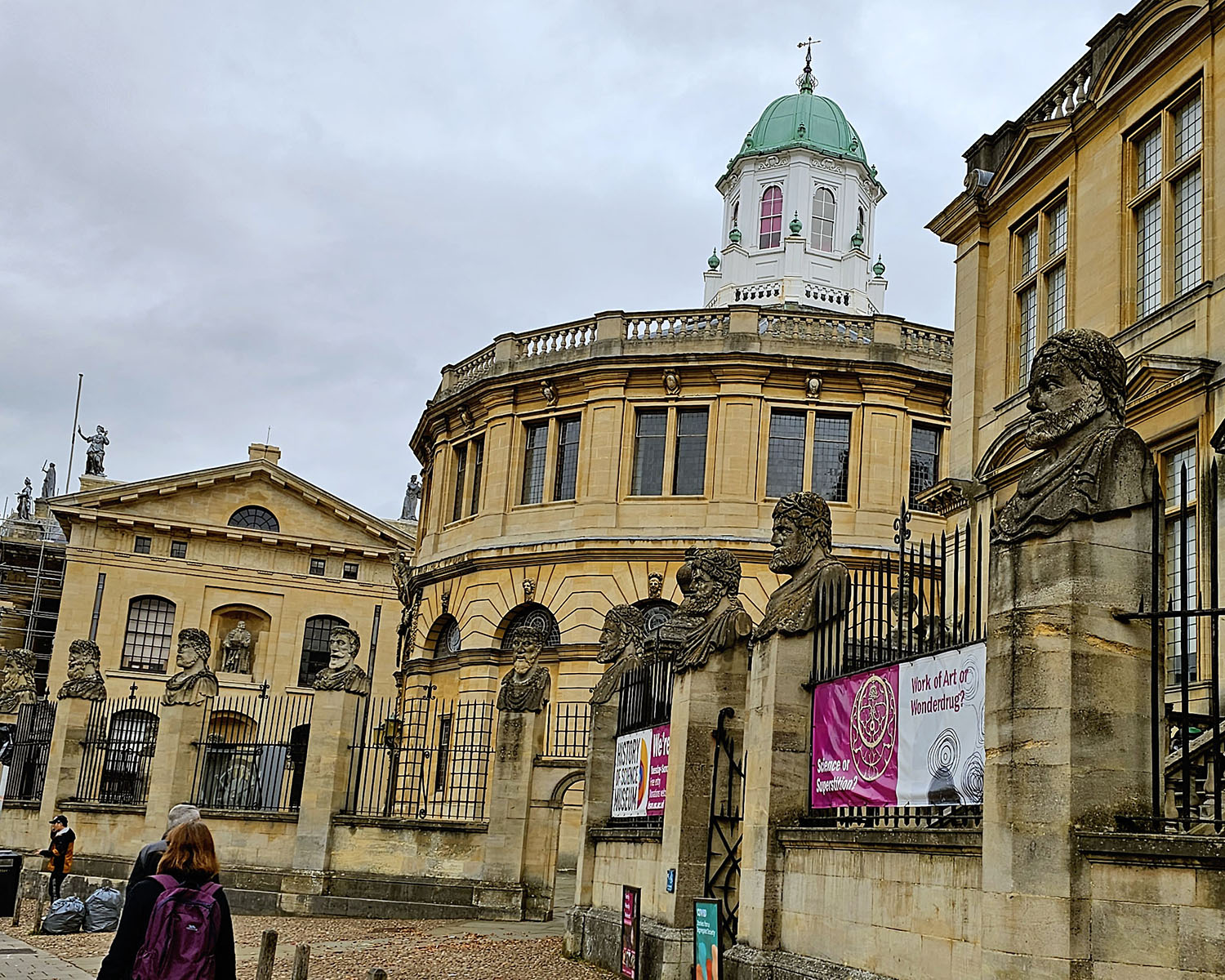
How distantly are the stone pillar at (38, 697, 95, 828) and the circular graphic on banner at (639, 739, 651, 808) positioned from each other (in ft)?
55.2

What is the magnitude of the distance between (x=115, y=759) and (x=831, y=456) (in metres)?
18.4

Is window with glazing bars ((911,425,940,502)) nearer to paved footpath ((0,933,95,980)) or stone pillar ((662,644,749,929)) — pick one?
stone pillar ((662,644,749,929))

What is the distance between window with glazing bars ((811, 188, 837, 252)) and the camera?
57.7 m

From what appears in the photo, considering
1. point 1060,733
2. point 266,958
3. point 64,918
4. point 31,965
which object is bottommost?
point 31,965

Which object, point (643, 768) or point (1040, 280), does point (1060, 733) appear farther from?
point (1040, 280)

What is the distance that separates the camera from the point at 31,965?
53.4ft

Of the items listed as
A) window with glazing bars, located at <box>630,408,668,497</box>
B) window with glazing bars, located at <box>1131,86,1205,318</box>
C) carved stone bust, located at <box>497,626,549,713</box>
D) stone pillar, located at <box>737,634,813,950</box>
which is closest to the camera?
stone pillar, located at <box>737,634,813,950</box>

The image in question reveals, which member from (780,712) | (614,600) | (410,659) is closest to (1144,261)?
(780,712)

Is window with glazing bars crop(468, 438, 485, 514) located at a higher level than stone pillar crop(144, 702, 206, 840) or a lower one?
higher

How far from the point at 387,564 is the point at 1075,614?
55.9 meters

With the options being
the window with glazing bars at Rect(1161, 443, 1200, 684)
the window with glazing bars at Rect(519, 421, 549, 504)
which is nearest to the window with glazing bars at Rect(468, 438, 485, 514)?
the window with glazing bars at Rect(519, 421, 549, 504)

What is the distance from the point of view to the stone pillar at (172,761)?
25.2m

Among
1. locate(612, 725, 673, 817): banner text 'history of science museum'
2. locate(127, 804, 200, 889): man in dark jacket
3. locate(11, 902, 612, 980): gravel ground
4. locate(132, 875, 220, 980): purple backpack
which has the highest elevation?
locate(612, 725, 673, 817): banner text 'history of science museum'

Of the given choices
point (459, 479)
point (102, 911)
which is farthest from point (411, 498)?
point (102, 911)
